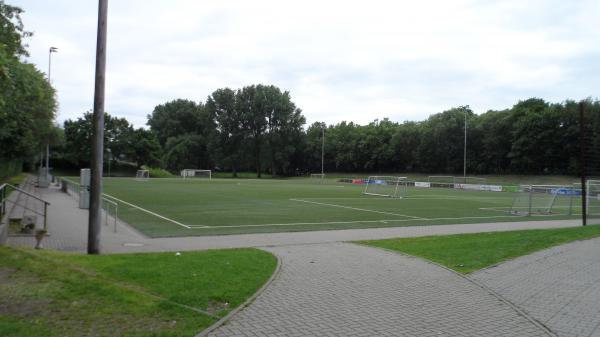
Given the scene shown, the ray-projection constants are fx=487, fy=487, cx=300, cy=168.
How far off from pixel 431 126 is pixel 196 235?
82342 millimetres

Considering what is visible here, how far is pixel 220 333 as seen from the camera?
17.1ft

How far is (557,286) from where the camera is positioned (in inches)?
316

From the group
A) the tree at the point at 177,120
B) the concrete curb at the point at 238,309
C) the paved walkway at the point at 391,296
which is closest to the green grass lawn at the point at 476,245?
the paved walkway at the point at 391,296

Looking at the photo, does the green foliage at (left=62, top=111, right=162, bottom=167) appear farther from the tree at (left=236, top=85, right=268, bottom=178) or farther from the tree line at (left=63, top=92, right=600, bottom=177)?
the tree at (left=236, top=85, right=268, bottom=178)

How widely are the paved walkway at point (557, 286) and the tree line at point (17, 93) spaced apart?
751 cm

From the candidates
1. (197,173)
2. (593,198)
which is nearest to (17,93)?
(593,198)

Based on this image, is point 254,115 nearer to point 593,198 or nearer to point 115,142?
point 115,142

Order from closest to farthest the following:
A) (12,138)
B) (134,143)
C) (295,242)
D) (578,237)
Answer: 1. (295,242)
2. (578,237)
3. (12,138)
4. (134,143)

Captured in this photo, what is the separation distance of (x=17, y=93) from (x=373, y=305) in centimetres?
754

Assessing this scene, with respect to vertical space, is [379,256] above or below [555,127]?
below

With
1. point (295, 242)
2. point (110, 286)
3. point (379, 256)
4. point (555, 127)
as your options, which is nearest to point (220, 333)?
point (110, 286)

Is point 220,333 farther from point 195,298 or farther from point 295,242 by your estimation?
point 295,242

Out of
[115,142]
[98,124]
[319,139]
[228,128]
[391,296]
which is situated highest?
[228,128]

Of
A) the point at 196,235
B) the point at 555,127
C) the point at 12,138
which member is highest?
the point at 555,127
